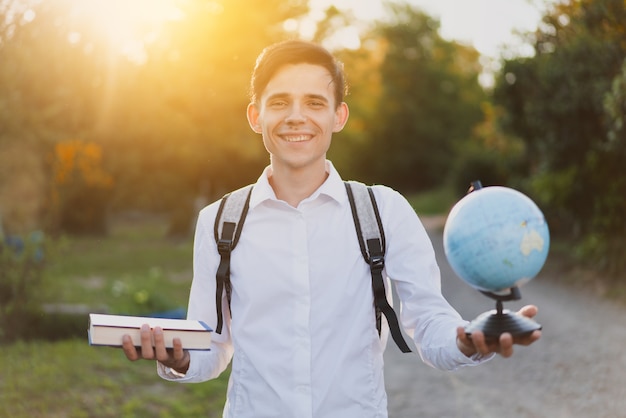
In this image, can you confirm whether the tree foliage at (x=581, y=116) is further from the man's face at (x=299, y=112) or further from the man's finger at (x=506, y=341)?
the man's finger at (x=506, y=341)

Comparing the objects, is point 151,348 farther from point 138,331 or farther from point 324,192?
point 324,192

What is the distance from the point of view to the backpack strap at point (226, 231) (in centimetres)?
290

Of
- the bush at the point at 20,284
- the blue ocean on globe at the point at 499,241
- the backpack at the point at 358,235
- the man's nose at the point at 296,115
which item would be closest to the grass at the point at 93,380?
Answer: the bush at the point at 20,284

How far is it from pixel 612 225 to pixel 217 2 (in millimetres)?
15578

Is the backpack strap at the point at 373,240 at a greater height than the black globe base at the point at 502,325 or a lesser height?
greater

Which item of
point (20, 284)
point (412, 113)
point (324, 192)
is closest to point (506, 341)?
point (324, 192)

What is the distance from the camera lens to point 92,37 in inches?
838

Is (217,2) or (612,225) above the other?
(217,2)

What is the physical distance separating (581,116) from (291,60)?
13358mm

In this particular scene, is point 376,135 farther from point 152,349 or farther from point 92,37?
point 152,349

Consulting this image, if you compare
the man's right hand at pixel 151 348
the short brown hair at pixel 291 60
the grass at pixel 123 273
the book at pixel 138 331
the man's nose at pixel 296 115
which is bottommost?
the man's right hand at pixel 151 348

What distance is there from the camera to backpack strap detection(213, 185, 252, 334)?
290 cm

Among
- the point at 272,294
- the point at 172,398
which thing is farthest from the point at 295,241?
the point at 172,398

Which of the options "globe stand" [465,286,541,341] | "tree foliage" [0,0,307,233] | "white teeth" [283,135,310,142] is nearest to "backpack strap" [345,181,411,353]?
"white teeth" [283,135,310,142]
